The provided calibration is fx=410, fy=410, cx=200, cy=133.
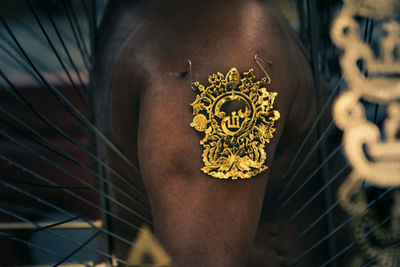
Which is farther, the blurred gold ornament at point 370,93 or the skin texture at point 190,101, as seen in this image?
the blurred gold ornament at point 370,93

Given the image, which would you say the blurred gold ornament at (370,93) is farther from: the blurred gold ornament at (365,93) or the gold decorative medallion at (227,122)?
the gold decorative medallion at (227,122)

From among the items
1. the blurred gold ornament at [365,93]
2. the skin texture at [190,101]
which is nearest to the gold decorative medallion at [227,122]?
the skin texture at [190,101]

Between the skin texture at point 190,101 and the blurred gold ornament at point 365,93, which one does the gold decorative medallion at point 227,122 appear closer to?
the skin texture at point 190,101

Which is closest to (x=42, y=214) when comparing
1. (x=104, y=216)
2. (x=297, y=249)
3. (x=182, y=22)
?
(x=104, y=216)

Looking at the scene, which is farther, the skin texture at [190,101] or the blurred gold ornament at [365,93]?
the blurred gold ornament at [365,93]

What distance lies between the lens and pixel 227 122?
0.36m

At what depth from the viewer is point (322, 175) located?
1.91 ft

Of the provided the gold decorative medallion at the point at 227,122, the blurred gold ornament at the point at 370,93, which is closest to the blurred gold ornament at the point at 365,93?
the blurred gold ornament at the point at 370,93

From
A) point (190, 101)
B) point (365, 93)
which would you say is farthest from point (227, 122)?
point (365, 93)

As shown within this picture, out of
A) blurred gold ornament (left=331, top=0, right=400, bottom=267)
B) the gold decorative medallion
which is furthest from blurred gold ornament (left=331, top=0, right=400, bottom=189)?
the gold decorative medallion

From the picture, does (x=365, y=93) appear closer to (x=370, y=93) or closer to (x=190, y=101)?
(x=370, y=93)

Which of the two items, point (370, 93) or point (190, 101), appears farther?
point (370, 93)

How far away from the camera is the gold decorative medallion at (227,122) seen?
14.1 inches

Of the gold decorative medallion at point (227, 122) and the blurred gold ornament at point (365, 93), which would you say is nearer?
the gold decorative medallion at point (227, 122)
